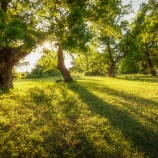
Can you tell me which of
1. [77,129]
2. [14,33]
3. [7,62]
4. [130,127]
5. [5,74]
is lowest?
[130,127]

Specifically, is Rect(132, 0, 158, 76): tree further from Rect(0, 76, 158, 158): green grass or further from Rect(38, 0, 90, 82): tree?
Rect(0, 76, 158, 158): green grass

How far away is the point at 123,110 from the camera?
15.1 m

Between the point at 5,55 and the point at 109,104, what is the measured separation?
11896 millimetres

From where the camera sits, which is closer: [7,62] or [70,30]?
[70,30]

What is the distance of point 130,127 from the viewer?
38.9 ft

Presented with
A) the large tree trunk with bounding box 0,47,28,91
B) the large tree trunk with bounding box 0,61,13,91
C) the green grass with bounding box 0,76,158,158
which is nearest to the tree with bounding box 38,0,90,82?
the green grass with bounding box 0,76,158,158

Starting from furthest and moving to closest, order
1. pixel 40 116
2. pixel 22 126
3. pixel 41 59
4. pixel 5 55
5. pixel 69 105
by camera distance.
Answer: pixel 41 59 → pixel 5 55 → pixel 69 105 → pixel 40 116 → pixel 22 126

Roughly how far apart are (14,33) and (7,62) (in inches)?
412

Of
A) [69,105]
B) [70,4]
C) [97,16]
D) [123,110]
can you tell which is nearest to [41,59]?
[97,16]

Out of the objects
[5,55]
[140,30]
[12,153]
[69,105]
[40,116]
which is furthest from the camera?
[140,30]

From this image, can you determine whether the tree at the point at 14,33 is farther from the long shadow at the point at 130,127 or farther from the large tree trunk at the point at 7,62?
the long shadow at the point at 130,127

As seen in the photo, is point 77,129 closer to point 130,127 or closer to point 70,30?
point 130,127

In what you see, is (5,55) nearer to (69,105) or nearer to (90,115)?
(69,105)

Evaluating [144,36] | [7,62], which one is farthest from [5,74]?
[144,36]
